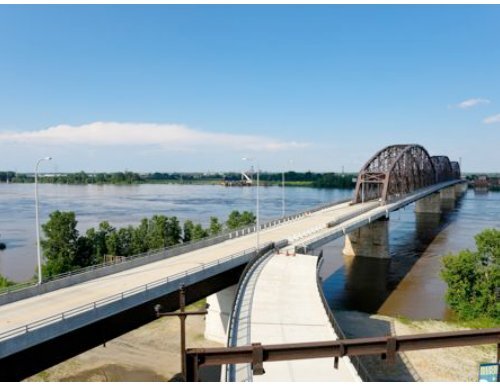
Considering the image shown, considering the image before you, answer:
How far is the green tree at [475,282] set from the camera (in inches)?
1378

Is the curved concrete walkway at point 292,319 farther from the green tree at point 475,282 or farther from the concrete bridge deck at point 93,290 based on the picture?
the green tree at point 475,282

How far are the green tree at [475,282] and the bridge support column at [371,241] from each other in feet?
76.5

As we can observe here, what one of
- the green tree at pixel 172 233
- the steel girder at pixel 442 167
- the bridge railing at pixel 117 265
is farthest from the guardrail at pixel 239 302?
the steel girder at pixel 442 167

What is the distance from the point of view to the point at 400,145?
342 feet

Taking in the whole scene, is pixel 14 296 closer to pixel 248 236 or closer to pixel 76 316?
pixel 76 316

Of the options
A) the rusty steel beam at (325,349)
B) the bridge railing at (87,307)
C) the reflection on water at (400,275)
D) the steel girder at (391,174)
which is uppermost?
the steel girder at (391,174)

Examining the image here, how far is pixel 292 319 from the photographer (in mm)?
20797

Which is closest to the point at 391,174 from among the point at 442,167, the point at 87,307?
the point at 87,307

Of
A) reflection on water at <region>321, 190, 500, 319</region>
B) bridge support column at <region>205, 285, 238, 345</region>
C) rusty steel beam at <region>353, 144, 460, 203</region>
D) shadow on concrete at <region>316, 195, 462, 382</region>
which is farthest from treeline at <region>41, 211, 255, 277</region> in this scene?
rusty steel beam at <region>353, 144, 460, 203</region>

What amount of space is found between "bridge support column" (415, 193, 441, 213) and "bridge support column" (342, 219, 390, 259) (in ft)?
221

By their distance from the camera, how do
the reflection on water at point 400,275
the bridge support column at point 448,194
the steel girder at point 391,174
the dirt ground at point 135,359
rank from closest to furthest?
the dirt ground at point 135,359 → the reflection on water at point 400,275 → the steel girder at point 391,174 → the bridge support column at point 448,194

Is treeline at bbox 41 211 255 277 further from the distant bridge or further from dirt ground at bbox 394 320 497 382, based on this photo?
dirt ground at bbox 394 320 497 382

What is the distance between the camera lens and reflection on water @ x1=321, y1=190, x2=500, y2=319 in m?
40.3

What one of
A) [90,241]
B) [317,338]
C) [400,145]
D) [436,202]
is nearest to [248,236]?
[90,241]
